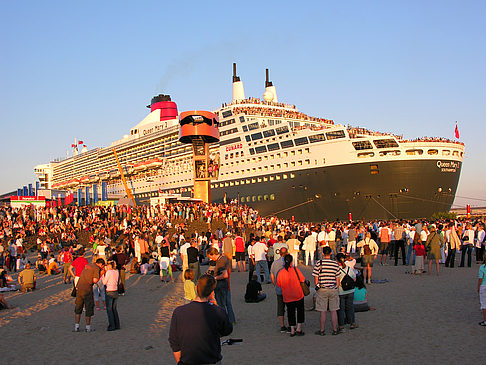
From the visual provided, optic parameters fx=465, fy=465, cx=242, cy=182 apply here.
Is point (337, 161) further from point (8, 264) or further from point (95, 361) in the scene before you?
point (95, 361)

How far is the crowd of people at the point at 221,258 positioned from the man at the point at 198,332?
0.01 metres

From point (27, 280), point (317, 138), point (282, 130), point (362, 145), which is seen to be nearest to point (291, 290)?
point (27, 280)

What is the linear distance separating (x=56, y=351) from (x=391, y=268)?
1222 centimetres

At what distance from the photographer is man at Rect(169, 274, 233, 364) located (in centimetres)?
365

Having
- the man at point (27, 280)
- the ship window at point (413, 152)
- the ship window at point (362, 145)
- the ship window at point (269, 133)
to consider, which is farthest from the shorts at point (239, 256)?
the ship window at point (269, 133)

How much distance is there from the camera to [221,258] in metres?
8.35

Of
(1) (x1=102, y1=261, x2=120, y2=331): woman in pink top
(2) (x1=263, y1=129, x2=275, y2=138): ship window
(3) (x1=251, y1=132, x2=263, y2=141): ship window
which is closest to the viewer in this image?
(1) (x1=102, y1=261, x2=120, y2=331): woman in pink top

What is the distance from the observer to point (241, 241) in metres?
16.4

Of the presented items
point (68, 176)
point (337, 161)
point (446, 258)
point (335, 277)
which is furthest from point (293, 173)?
point (68, 176)

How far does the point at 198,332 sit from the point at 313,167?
36624 millimetres

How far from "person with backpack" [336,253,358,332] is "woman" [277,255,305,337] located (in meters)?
0.70

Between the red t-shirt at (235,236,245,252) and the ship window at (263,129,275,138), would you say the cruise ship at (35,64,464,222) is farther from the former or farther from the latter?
the red t-shirt at (235,236,245,252)

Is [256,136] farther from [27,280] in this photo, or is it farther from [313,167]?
[27,280]

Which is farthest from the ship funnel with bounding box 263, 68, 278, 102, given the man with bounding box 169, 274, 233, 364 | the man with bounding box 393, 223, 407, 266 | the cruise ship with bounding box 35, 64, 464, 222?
the man with bounding box 169, 274, 233, 364
